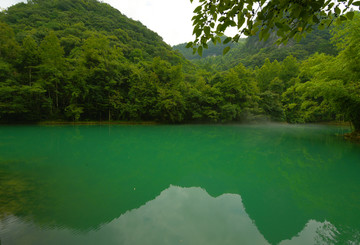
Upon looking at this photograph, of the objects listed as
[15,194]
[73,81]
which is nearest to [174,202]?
[15,194]

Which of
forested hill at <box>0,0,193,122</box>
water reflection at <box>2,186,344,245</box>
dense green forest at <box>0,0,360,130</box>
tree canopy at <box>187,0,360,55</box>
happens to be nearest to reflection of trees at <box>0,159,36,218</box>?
water reflection at <box>2,186,344,245</box>

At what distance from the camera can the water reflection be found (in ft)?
6.95

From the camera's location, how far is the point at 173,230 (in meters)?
2.35

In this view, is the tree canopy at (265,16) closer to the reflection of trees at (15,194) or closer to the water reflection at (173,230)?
the water reflection at (173,230)

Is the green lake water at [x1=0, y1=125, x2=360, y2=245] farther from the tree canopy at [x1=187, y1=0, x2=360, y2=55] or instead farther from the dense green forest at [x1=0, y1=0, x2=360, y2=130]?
the dense green forest at [x1=0, y1=0, x2=360, y2=130]

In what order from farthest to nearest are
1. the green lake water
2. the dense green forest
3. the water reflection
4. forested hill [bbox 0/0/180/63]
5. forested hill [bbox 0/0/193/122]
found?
1. forested hill [bbox 0/0/180/63]
2. forested hill [bbox 0/0/193/122]
3. the dense green forest
4. the green lake water
5. the water reflection

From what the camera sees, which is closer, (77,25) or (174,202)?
(174,202)

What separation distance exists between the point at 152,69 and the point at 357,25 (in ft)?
64.7

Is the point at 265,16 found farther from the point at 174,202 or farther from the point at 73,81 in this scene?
the point at 73,81

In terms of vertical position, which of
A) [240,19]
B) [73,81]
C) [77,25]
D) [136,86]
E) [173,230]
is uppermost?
[77,25]

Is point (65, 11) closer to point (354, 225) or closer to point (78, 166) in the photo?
point (78, 166)

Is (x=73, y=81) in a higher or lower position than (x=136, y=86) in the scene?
higher

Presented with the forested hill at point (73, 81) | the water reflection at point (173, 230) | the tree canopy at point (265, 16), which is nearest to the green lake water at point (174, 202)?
the water reflection at point (173, 230)

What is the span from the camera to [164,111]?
21.0 meters
